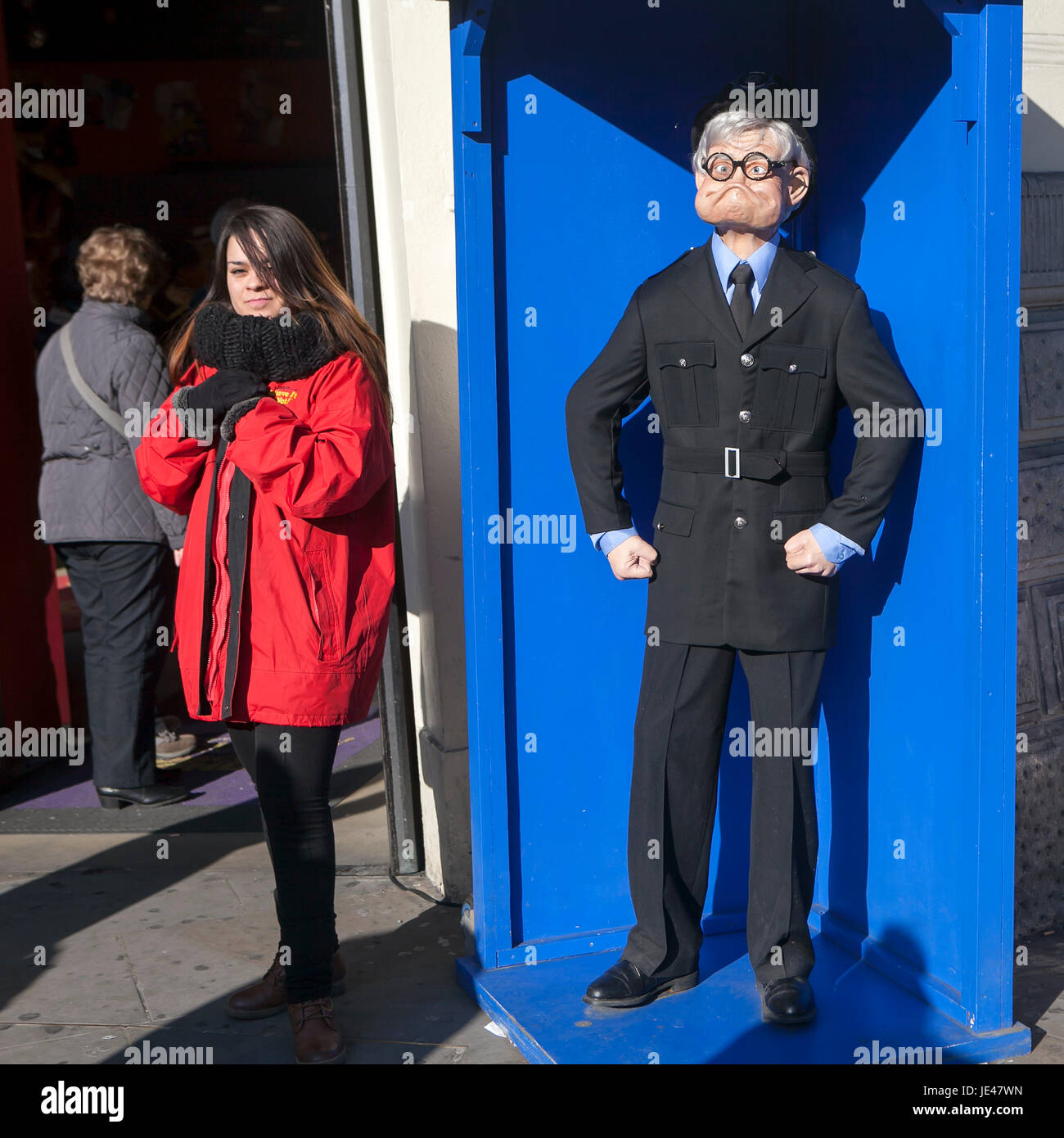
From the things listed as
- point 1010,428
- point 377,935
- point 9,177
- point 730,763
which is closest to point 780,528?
point 1010,428

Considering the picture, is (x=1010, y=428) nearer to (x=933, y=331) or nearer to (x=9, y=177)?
(x=933, y=331)

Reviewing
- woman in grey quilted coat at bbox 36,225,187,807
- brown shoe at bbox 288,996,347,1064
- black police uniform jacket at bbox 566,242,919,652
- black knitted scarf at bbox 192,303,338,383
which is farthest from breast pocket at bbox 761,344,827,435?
woman in grey quilted coat at bbox 36,225,187,807

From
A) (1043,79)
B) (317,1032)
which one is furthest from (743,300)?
(317,1032)

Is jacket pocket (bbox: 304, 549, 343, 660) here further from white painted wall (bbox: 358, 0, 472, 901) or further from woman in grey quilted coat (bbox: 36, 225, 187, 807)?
woman in grey quilted coat (bbox: 36, 225, 187, 807)

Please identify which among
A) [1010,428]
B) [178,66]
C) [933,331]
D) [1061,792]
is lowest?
[1061,792]

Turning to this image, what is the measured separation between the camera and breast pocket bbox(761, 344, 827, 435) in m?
3.04

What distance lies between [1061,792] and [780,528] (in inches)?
53.9

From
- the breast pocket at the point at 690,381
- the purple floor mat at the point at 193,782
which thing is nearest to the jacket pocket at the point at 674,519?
the breast pocket at the point at 690,381

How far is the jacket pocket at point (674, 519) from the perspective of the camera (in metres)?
3.14

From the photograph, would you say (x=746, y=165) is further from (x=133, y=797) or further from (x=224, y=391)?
(x=133, y=797)

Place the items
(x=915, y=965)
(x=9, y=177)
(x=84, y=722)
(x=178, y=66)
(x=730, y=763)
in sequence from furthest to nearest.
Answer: (x=178, y=66)
(x=84, y=722)
(x=9, y=177)
(x=730, y=763)
(x=915, y=965)

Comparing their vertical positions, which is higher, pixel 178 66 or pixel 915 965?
pixel 178 66

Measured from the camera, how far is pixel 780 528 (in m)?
3.09
